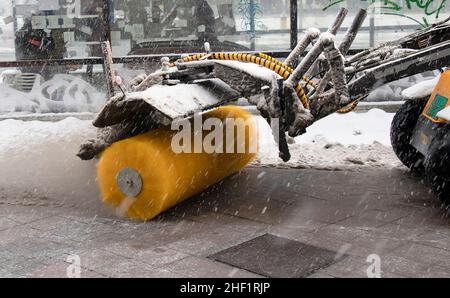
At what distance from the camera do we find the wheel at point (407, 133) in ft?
22.3

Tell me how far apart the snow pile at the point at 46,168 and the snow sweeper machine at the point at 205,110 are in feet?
2.78

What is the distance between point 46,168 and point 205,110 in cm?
257

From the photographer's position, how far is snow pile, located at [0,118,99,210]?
6332mm

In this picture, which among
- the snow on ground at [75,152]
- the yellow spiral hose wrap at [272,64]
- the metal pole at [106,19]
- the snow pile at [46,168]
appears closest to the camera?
the yellow spiral hose wrap at [272,64]

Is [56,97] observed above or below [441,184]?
below

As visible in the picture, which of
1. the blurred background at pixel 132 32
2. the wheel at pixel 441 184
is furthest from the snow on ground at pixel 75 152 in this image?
the wheel at pixel 441 184

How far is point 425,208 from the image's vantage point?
565cm

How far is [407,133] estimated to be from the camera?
689 cm

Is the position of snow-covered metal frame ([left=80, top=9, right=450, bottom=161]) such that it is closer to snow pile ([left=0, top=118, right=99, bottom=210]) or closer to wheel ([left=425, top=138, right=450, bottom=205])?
wheel ([left=425, top=138, right=450, bottom=205])

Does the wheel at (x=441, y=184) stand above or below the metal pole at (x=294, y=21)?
below

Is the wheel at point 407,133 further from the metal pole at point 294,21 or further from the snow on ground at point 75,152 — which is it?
the metal pole at point 294,21

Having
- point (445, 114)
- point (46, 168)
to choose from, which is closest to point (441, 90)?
point (445, 114)

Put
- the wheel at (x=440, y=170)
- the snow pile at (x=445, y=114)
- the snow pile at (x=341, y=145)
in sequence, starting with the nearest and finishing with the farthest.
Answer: the wheel at (x=440, y=170), the snow pile at (x=445, y=114), the snow pile at (x=341, y=145)

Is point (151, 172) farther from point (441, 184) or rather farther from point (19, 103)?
point (19, 103)
